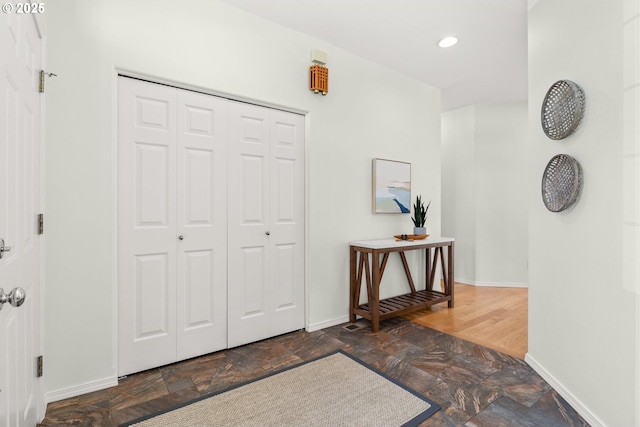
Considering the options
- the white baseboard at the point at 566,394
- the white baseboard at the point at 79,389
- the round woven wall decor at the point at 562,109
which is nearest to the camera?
the white baseboard at the point at 566,394

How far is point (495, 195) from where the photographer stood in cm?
484

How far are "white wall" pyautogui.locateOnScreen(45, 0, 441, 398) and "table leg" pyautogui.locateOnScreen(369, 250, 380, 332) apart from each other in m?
0.35

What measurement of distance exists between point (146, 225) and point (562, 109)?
2.71 metres

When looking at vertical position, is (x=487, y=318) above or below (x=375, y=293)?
below

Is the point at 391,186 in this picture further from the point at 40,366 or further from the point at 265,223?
the point at 40,366

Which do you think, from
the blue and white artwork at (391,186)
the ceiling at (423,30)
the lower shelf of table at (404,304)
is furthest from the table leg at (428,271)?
the ceiling at (423,30)

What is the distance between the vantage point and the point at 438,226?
13.5 feet

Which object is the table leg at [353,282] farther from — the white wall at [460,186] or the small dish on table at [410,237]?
the white wall at [460,186]

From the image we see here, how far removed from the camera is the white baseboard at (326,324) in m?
3.01

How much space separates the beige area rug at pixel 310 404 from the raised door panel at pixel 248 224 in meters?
0.60

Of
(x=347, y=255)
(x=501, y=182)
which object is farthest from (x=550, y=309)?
(x=501, y=182)

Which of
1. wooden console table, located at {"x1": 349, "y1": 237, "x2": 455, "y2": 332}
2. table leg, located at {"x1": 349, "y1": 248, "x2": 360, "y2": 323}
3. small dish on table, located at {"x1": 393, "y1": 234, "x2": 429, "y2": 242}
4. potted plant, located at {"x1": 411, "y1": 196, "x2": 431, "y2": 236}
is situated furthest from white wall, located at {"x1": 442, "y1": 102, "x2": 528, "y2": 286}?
table leg, located at {"x1": 349, "y1": 248, "x2": 360, "y2": 323}

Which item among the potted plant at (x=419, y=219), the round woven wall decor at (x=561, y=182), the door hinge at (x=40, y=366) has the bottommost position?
the door hinge at (x=40, y=366)

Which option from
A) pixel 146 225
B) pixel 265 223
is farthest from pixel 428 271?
pixel 146 225
